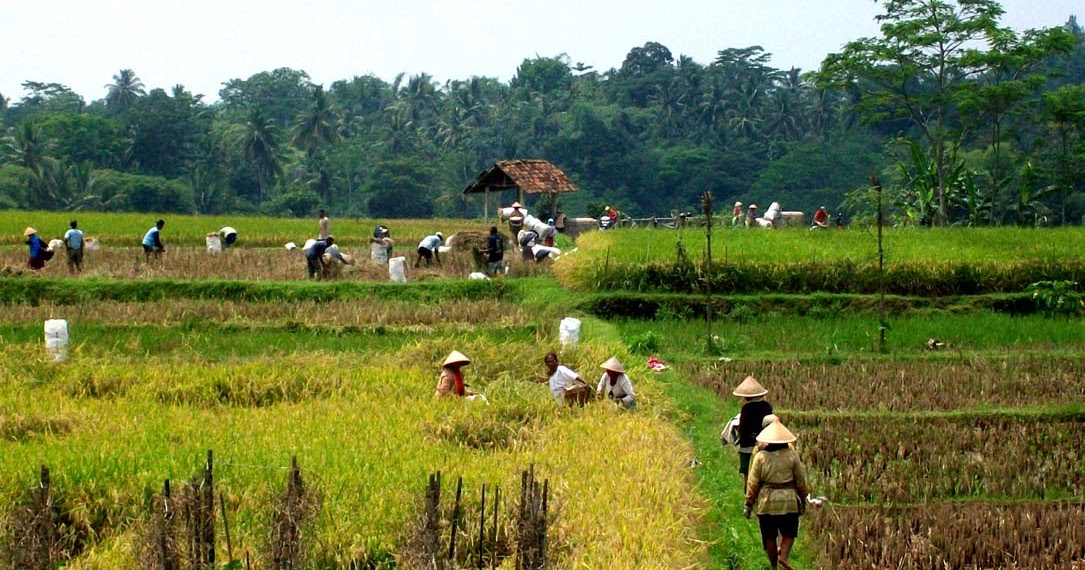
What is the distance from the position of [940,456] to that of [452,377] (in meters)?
3.92

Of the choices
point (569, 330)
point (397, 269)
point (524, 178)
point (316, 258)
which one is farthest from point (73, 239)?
point (524, 178)

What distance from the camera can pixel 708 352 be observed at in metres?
15.6

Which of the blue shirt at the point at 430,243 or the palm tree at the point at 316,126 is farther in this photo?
the palm tree at the point at 316,126

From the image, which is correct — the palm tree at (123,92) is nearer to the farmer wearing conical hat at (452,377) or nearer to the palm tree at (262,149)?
the palm tree at (262,149)

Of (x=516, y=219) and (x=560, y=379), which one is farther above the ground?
(x=516, y=219)

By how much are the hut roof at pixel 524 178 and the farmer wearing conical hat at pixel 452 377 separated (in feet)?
54.2

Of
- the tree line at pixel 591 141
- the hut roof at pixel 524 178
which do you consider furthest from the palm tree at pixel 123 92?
the hut roof at pixel 524 178

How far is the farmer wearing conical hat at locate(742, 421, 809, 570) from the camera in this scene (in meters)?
8.09

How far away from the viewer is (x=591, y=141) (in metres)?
57.0

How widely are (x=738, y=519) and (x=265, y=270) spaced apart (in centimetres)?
1293

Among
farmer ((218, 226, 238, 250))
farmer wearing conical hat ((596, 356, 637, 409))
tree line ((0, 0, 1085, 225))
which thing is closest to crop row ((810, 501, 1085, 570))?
farmer wearing conical hat ((596, 356, 637, 409))

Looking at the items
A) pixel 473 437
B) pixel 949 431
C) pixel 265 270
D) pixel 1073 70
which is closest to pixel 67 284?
pixel 265 270

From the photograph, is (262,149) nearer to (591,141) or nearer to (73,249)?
(591,141)

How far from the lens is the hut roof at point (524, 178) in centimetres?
2786
